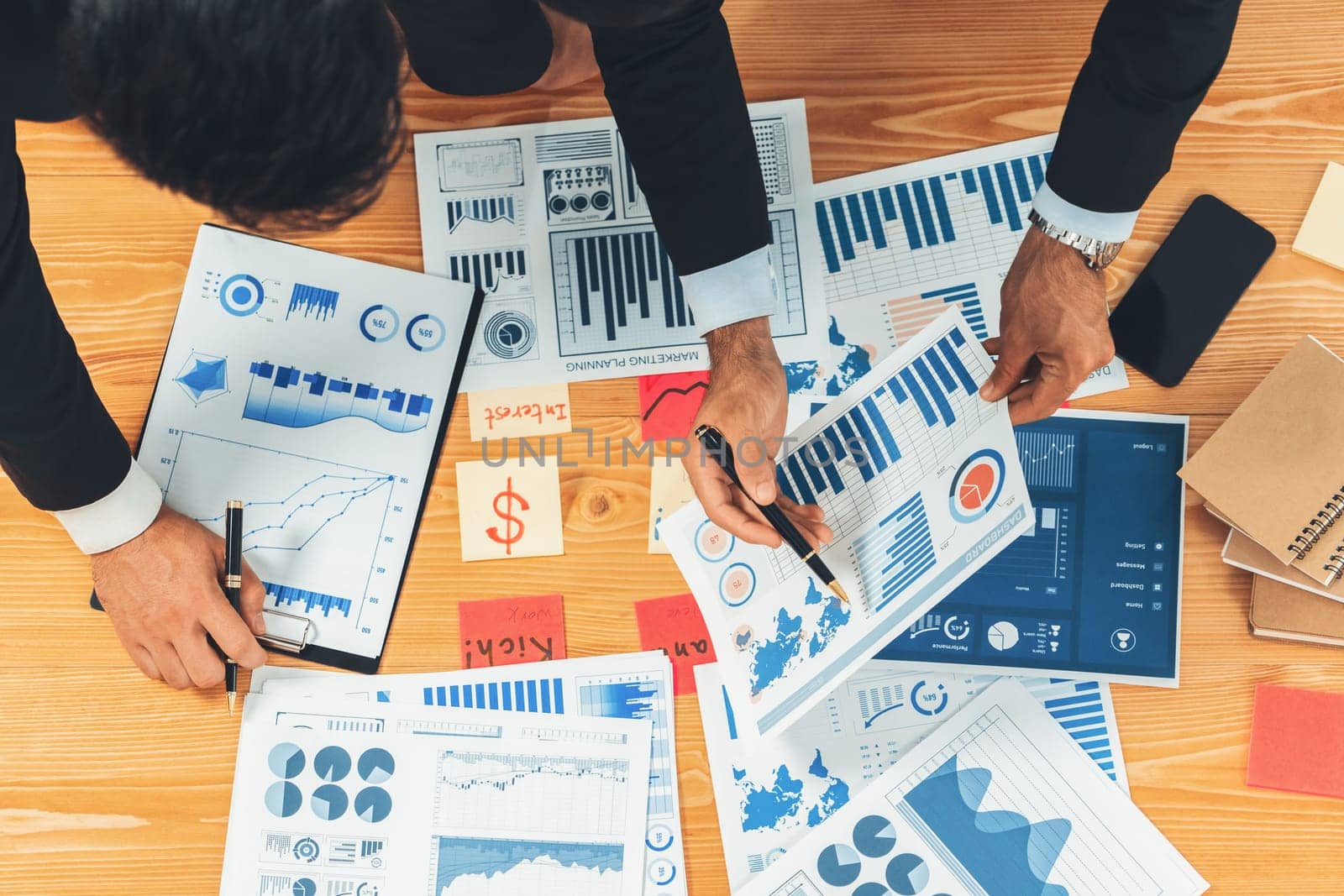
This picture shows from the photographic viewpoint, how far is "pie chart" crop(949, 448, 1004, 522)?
905 millimetres

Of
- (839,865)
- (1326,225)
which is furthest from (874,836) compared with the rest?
(1326,225)

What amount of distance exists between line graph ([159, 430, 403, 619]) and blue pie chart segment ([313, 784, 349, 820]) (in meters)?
0.18

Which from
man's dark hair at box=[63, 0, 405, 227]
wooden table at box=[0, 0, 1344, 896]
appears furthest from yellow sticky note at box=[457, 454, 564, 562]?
man's dark hair at box=[63, 0, 405, 227]

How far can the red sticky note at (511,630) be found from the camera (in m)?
0.99

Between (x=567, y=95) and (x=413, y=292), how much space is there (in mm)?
274

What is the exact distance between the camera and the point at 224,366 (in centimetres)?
102

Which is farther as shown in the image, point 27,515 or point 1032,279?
point 27,515

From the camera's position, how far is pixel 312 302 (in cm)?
103

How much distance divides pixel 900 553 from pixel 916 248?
34 cm

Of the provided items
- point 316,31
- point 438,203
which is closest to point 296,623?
point 438,203

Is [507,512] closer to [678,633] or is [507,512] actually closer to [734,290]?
[678,633]

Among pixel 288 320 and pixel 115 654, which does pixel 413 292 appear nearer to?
pixel 288 320

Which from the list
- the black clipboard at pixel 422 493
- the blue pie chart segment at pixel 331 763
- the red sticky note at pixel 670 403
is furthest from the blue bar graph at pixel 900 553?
the blue pie chart segment at pixel 331 763

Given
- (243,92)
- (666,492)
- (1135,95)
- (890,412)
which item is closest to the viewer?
→ (243,92)
